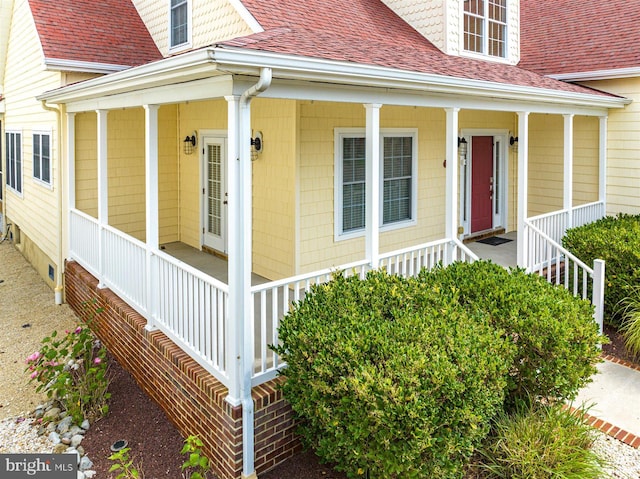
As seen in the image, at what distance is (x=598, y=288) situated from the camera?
7211 millimetres

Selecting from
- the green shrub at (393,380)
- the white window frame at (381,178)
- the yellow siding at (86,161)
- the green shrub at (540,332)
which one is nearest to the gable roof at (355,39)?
the white window frame at (381,178)

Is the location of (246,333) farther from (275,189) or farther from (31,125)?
(31,125)

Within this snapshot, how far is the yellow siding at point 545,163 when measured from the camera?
36.5 ft

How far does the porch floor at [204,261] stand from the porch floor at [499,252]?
419 centimetres

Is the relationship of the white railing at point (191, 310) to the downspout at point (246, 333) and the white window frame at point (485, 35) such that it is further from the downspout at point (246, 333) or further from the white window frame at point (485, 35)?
the white window frame at point (485, 35)

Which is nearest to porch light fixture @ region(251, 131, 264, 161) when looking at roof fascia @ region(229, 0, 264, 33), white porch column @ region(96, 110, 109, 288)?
roof fascia @ region(229, 0, 264, 33)

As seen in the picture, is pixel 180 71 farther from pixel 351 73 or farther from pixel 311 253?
pixel 311 253

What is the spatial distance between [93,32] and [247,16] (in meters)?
4.04

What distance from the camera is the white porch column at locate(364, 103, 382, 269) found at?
5.62 metres

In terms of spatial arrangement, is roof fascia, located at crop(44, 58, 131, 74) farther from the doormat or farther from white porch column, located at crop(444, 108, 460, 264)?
the doormat

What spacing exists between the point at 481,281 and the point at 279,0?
5865mm

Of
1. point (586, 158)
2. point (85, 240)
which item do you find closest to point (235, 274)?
point (85, 240)

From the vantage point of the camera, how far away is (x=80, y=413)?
226 inches

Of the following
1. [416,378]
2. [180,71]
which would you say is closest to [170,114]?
[180,71]
